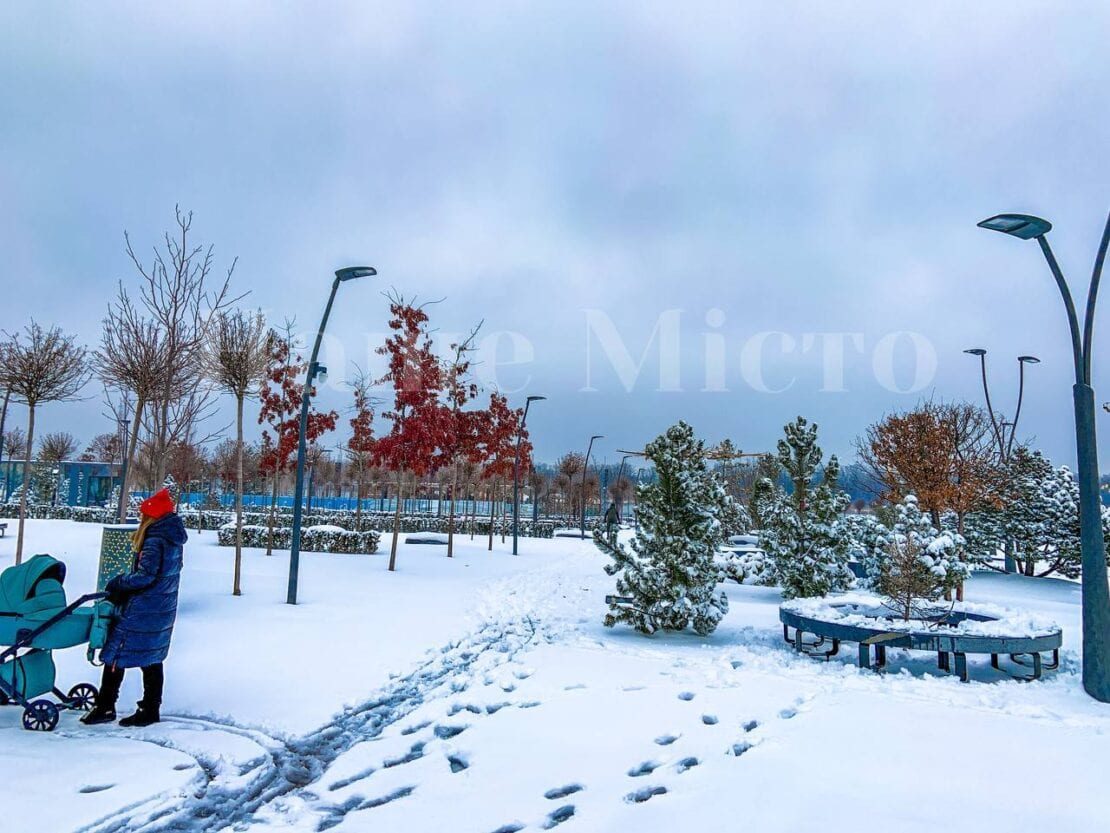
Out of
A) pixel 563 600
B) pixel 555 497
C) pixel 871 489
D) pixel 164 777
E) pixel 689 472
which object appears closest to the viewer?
pixel 164 777

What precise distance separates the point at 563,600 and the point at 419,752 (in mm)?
8652

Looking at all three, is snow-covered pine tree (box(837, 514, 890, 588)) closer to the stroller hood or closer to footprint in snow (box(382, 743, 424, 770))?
footprint in snow (box(382, 743, 424, 770))

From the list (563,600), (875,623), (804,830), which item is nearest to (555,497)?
(563,600)

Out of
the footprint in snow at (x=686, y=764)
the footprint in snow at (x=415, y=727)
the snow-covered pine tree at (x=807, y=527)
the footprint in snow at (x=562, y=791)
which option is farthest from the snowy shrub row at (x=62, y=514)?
the footprint in snow at (x=686, y=764)

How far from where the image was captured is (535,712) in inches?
245

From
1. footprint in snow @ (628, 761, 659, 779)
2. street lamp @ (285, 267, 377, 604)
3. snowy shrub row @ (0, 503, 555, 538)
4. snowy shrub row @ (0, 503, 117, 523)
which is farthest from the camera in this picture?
snowy shrub row @ (0, 503, 117, 523)

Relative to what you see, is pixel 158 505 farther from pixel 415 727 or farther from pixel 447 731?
pixel 447 731

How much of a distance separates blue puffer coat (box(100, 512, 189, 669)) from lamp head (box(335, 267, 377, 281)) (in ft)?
21.9

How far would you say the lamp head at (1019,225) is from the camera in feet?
23.9

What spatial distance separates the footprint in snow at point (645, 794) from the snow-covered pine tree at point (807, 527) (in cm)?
896

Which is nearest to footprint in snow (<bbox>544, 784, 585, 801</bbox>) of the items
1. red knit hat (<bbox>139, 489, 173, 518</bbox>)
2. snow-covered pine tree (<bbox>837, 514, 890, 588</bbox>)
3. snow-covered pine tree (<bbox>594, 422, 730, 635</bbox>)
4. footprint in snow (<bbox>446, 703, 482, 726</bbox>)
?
footprint in snow (<bbox>446, 703, 482, 726</bbox>)

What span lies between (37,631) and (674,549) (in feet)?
22.8

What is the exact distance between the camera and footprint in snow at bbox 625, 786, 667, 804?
4.43m

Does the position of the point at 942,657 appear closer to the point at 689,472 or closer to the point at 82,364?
the point at 689,472
